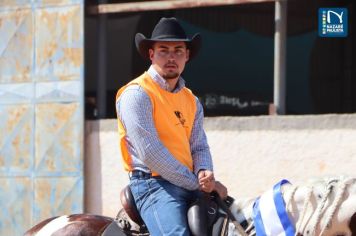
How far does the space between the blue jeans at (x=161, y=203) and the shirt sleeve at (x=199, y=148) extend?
223mm

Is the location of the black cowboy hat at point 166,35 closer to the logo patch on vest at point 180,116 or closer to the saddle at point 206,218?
the logo patch on vest at point 180,116

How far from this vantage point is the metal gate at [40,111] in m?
10.4

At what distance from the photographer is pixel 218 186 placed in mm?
4691

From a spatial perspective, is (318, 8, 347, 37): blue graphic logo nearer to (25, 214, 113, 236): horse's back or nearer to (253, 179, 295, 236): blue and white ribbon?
(25, 214, 113, 236): horse's back

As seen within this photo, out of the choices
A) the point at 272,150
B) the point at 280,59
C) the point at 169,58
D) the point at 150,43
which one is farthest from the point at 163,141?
the point at 280,59

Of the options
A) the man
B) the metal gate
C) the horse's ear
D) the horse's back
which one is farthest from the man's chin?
the metal gate

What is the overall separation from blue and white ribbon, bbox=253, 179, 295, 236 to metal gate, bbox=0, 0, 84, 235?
6076 millimetres

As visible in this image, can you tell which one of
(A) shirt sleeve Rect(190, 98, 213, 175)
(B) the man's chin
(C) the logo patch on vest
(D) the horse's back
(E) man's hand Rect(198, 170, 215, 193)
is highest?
(B) the man's chin

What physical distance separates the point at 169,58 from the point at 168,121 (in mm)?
335

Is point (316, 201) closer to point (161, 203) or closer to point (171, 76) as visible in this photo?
point (161, 203)

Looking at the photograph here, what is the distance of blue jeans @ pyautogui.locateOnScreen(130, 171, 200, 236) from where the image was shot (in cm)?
455

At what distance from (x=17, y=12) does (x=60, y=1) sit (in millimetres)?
601

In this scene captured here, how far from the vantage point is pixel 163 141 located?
15.6ft

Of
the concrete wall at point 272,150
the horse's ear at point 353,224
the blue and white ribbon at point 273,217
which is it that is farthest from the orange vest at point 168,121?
the concrete wall at point 272,150
